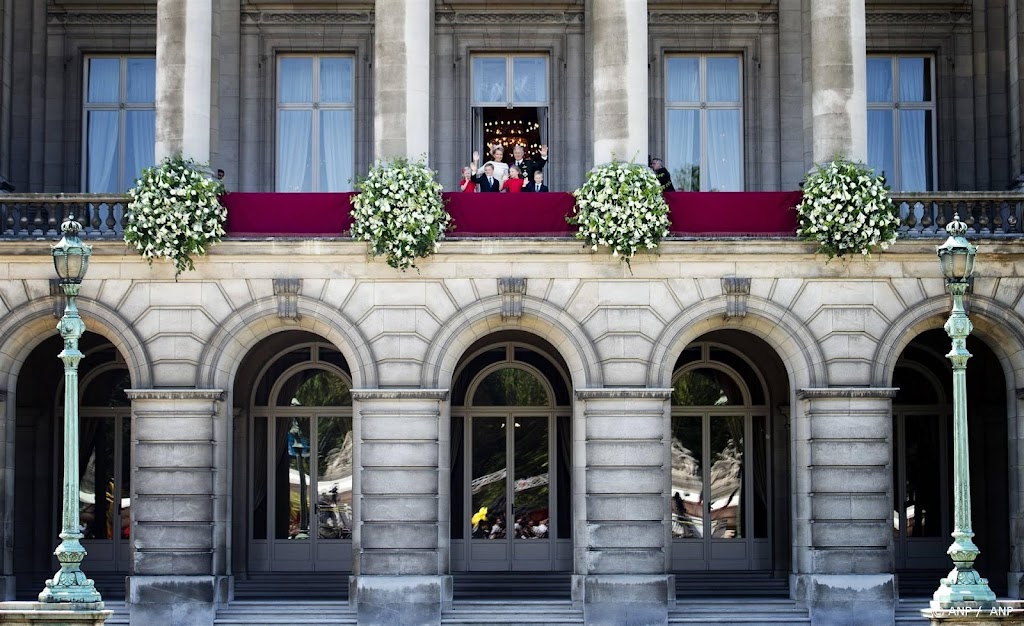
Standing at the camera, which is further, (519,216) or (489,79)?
(489,79)

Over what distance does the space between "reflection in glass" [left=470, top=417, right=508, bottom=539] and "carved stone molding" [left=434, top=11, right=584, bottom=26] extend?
7.86 meters

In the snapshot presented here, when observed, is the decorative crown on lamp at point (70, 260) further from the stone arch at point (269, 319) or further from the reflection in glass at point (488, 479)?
the reflection in glass at point (488, 479)

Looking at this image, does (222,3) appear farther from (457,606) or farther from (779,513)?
(779,513)

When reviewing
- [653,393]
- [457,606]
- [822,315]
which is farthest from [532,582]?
[822,315]

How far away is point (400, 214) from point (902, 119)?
1113 centimetres

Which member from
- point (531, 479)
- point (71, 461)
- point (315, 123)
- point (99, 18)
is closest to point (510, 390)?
point (531, 479)

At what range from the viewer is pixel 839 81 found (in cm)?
3011

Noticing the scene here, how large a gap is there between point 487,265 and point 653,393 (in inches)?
143

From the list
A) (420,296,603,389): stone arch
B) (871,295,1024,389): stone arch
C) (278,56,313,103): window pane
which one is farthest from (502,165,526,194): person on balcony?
(871,295,1024,389): stone arch

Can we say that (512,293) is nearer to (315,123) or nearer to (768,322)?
(768,322)

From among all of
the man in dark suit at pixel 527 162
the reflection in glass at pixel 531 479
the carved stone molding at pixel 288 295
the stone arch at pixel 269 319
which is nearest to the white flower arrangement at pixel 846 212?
the man in dark suit at pixel 527 162

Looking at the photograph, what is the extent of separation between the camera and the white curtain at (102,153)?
3391cm

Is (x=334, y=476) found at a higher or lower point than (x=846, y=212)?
lower

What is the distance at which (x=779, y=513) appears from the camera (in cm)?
3375
